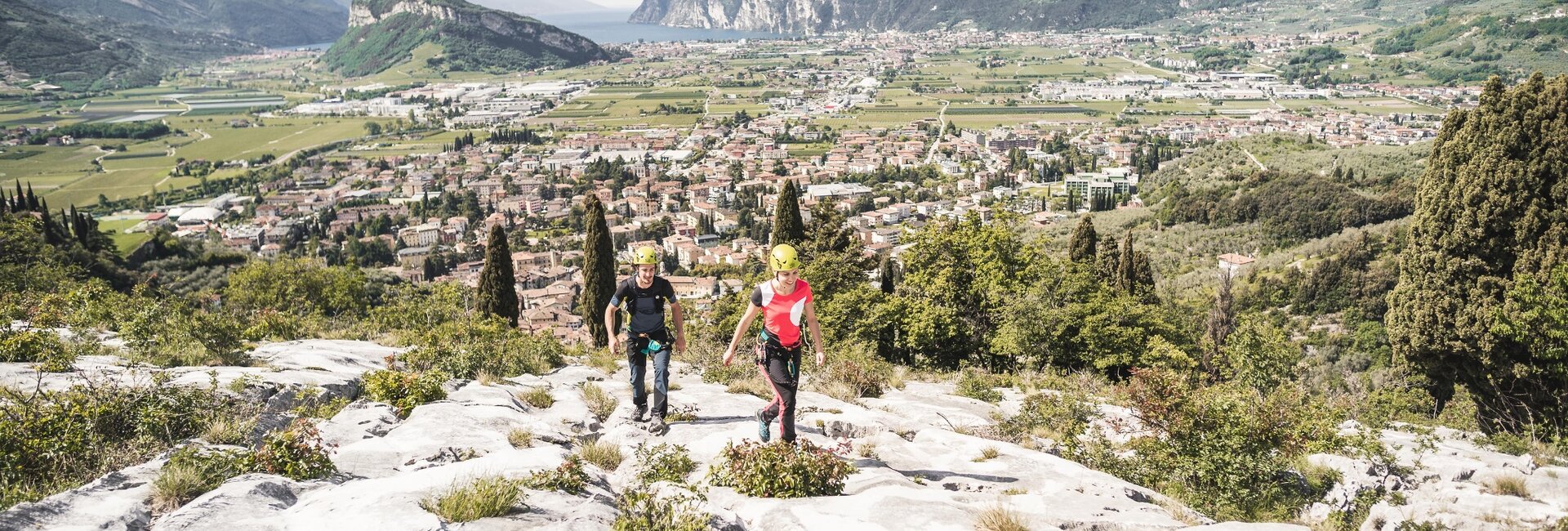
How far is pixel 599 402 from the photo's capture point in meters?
8.56

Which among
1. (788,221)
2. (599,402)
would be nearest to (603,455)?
(599,402)

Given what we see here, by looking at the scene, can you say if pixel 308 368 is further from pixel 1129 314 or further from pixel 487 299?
pixel 487 299

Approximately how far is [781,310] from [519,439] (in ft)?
8.13

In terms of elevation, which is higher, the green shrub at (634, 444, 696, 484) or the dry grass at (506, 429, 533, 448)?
the green shrub at (634, 444, 696, 484)

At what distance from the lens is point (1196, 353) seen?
18.9 metres

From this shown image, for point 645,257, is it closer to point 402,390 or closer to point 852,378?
point 402,390

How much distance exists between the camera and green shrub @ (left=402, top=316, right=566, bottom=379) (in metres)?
10.2

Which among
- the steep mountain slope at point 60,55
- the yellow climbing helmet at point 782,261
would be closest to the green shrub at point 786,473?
the yellow climbing helmet at point 782,261

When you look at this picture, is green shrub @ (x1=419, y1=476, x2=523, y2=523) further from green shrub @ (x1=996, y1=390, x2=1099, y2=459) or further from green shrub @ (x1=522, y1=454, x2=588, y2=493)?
green shrub @ (x1=996, y1=390, x2=1099, y2=459)

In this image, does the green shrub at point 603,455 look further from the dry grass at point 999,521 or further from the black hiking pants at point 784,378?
the dry grass at point 999,521

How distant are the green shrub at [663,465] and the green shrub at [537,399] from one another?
2696 millimetres

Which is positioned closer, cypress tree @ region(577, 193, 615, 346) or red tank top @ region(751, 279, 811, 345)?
red tank top @ region(751, 279, 811, 345)

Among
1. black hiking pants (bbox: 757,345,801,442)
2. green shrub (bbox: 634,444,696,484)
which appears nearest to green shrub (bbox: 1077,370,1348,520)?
black hiking pants (bbox: 757,345,801,442)

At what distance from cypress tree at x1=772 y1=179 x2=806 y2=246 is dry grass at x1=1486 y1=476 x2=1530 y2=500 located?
56.5ft
